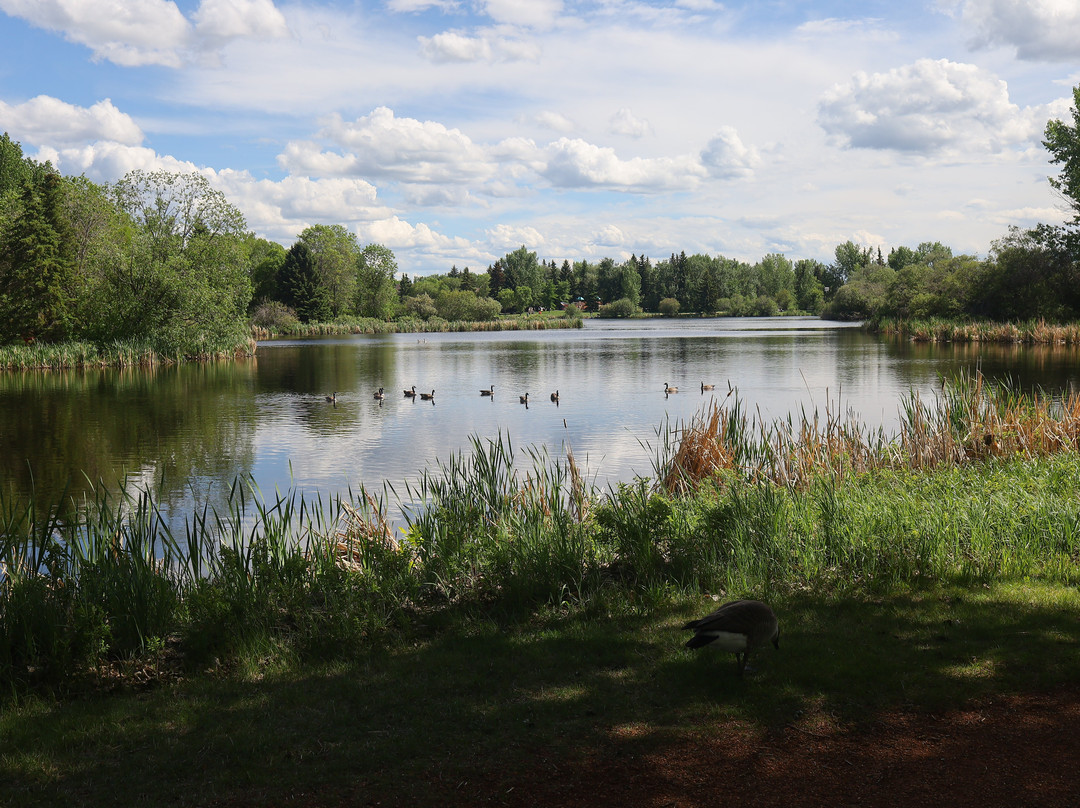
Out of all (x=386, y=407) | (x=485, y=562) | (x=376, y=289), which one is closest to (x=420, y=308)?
(x=376, y=289)

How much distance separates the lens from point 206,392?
104 feet

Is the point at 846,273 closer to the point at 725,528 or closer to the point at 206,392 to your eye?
the point at 206,392

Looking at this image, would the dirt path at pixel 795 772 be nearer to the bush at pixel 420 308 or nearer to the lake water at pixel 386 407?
the lake water at pixel 386 407

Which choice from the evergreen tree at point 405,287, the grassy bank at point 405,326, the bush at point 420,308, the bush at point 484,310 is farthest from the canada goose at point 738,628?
the evergreen tree at point 405,287

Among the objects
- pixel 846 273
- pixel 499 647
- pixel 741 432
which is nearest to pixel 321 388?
pixel 741 432

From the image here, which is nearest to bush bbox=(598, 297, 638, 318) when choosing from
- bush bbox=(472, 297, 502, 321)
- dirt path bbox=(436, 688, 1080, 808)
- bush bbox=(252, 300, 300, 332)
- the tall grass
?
bush bbox=(472, 297, 502, 321)

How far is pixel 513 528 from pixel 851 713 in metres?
4.05

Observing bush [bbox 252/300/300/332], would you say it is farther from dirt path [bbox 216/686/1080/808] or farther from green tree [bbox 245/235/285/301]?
dirt path [bbox 216/686/1080/808]

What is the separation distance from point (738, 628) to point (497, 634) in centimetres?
209

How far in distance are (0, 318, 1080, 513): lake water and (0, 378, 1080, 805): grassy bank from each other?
1.58 m

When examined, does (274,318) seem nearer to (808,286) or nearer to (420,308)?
(420,308)

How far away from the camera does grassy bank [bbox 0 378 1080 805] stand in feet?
15.3

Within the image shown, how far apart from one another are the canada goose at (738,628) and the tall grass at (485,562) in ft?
5.38

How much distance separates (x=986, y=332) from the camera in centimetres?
5391
